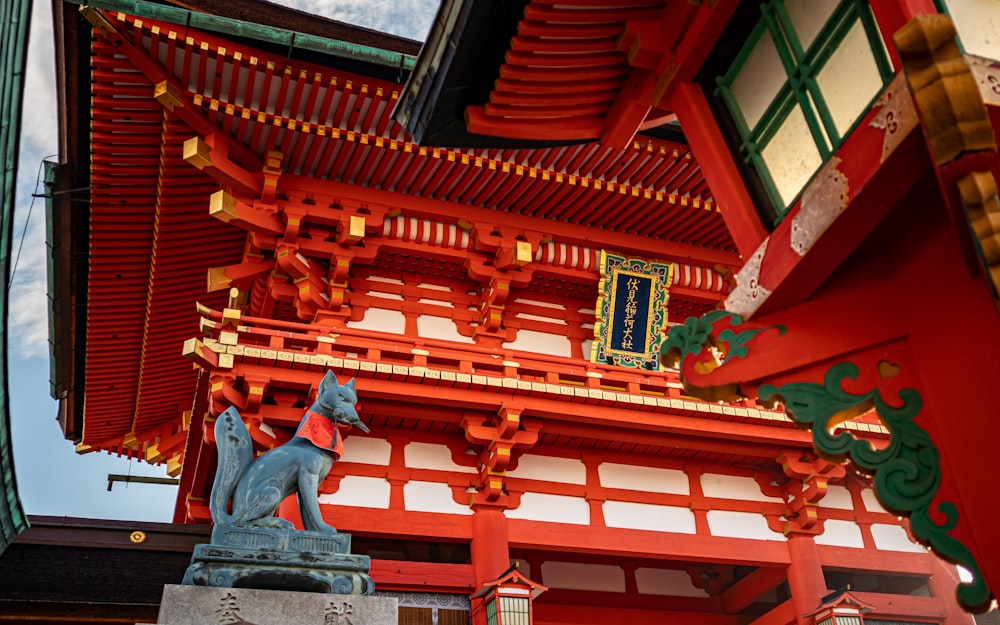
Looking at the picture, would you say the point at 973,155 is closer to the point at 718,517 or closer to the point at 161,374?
the point at 718,517

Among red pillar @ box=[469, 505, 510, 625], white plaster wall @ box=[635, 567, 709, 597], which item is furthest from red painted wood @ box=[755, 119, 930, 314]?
white plaster wall @ box=[635, 567, 709, 597]

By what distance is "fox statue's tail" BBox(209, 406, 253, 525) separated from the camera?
6695mm

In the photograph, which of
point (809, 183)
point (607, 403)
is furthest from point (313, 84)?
point (809, 183)

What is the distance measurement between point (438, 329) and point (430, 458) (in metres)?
1.83

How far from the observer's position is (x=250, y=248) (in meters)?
11.3

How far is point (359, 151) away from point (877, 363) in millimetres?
7966

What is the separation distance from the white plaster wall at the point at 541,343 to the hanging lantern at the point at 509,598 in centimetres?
342

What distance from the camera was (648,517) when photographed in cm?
1086

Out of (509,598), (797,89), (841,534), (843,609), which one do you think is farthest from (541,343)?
(797,89)

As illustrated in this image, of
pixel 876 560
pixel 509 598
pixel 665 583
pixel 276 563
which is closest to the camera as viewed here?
pixel 276 563

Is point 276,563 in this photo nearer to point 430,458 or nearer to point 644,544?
point 430,458

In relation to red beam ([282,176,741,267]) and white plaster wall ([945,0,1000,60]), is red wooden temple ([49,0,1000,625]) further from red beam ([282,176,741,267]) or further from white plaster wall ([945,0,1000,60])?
white plaster wall ([945,0,1000,60])

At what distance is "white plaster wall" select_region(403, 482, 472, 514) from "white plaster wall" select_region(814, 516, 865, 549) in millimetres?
4708

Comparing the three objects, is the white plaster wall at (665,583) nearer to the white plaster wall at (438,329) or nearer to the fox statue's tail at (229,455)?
the white plaster wall at (438,329)
